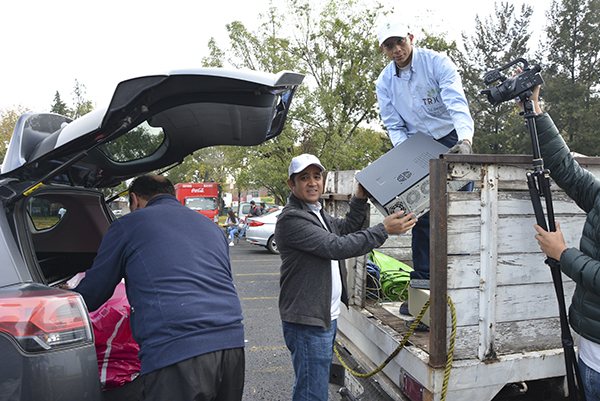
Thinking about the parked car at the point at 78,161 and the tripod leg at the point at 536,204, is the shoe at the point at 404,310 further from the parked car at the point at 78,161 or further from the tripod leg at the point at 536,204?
the parked car at the point at 78,161

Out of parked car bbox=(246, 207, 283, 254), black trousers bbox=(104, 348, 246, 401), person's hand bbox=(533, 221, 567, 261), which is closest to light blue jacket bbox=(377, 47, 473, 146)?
person's hand bbox=(533, 221, 567, 261)

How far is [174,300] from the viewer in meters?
1.74

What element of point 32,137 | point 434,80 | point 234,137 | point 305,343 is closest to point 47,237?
point 32,137

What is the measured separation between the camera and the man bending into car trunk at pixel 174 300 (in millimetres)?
1655

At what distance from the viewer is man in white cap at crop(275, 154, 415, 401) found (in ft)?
7.07

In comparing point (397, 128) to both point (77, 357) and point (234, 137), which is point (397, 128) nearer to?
point (234, 137)

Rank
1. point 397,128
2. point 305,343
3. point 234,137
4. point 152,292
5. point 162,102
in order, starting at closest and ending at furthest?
point 152,292 → point 162,102 → point 305,343 → point 234,137 → point 397,128

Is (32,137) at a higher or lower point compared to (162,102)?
lower

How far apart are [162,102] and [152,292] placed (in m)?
0.87

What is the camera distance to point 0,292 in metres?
1.50

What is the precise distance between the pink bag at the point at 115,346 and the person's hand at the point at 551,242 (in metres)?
2.17

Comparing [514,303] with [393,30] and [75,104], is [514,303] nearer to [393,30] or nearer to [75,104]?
[393,30]

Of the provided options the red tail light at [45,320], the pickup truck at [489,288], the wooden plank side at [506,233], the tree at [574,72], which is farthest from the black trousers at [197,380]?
the tree at [574,72]

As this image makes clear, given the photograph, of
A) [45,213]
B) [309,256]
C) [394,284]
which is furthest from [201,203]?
[309,256]
